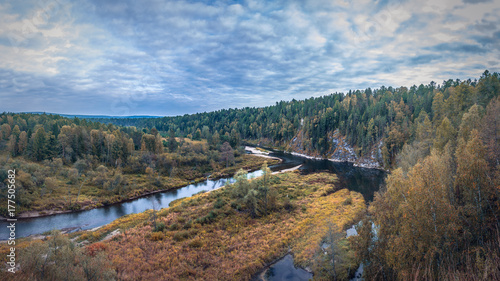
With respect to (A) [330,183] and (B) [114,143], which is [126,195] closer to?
(B) [114,143]

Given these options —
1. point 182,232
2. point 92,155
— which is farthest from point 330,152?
point 92,155

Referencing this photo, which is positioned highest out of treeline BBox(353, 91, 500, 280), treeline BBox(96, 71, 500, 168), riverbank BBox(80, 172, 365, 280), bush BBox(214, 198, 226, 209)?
treeline BBox(96, 71, 500, 168)

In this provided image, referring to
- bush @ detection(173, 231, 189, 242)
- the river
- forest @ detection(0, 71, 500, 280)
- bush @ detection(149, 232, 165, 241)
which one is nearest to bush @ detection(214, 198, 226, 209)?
forest @ detection(0, 71, 500, 280)

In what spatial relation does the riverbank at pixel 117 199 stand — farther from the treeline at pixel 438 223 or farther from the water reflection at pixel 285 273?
the treeline at pixel 438 223

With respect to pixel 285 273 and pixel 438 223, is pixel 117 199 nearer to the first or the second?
pixel 285 273

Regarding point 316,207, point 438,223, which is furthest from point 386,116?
point 438,223

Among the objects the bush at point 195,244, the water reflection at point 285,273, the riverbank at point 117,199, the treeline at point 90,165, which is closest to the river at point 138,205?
the riverbank at point 117,199

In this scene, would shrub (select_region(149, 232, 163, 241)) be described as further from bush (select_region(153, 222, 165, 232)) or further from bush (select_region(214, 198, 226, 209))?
bush (select_region(214, 198, 226, 209))
